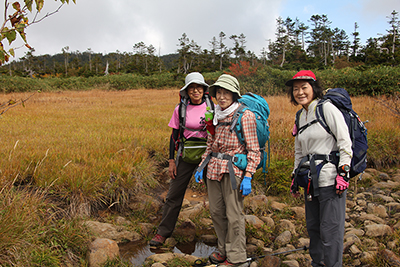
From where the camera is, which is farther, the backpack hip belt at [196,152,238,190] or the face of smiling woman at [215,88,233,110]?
the face of smiling woman at [215,88,233,110]

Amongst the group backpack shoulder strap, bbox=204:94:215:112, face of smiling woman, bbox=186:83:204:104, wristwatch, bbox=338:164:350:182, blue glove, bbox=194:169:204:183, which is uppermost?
face of smiling woman, bbox=186:83:204:104

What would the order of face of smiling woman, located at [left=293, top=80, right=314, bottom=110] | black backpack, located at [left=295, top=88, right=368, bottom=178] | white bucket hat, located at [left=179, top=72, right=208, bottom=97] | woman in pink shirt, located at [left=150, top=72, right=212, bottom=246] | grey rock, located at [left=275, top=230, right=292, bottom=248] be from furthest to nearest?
1. grey rock, located at [left=275, top=230, right=292, bottom=248]
2. woman in pink shirt, located at [left=150, top=72, right=212, bottom=246]
3. white bucket hat, located at [left=179, top=72, right=208, bottom=97]
4. face of smiling woman, located at [left=293, top=80, right=314, bottom=110]
5. black backpack, located at [left=295, top=88, right=368, bottom=178]

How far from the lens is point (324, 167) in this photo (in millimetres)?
2486

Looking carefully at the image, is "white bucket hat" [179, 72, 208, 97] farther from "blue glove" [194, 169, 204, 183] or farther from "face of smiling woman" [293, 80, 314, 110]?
"face of smiling woman" [293, 80, 314, 110]

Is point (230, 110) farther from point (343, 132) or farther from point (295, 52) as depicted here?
point (295, 52)

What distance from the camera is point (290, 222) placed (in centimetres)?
430

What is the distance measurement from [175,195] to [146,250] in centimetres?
80

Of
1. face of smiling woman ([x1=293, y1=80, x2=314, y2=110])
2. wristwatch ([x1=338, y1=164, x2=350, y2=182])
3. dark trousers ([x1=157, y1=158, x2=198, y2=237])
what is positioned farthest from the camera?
dark trousers ([x1=157, y1=158, x2=198, y2=237])

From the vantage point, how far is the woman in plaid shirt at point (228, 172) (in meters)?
2.97

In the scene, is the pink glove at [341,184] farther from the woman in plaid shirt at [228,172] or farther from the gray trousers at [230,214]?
the gray trousers at [230,214]

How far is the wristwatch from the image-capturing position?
2318mm

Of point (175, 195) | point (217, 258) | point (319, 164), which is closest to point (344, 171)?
point (319, 164)

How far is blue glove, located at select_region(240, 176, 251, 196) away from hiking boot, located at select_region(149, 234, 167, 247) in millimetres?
1560

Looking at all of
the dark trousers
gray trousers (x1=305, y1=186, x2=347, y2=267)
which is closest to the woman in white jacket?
gray trousers (x1=305, y1=186, x2=347, y2=267)
